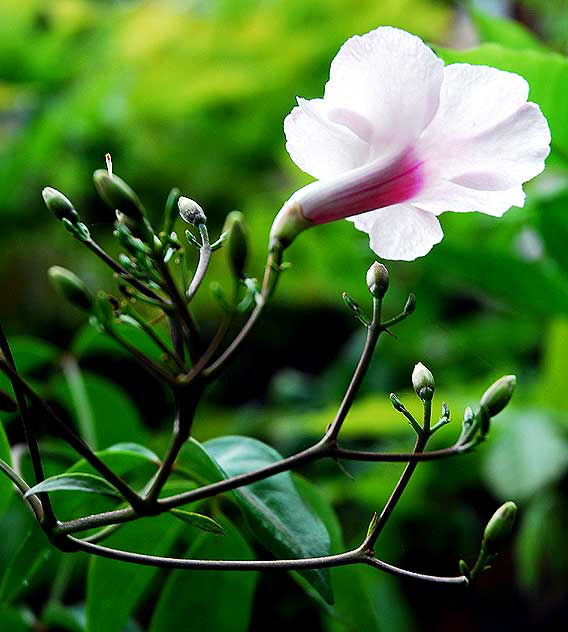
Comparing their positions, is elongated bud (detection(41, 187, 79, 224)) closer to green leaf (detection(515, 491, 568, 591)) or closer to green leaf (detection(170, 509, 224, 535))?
green leaf (detection(170, 509, 224, 535))

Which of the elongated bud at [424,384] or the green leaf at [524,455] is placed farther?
the green leaf at [524,455]

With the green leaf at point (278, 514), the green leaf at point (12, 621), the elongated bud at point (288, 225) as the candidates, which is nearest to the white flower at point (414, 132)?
the elongated bud at point (288, 225)

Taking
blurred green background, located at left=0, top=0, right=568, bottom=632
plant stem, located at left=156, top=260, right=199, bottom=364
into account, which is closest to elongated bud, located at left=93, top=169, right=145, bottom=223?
plant stem, located at left=156, top=260, right=199, bottom=364

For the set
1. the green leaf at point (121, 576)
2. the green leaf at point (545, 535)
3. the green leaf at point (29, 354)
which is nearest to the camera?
the green leaf at point (121, 576)

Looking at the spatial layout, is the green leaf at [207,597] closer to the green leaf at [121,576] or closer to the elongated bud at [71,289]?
the green leaf at [121,576]

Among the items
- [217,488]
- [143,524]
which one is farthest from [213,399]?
[217,488]

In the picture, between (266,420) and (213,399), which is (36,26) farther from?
(266,420)
